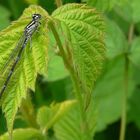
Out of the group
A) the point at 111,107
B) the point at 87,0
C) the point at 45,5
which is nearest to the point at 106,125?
the point at 111,107

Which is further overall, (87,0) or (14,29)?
(87,0)

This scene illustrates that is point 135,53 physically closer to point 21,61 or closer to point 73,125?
point 73,125

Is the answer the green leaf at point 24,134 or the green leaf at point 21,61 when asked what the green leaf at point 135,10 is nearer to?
the green leaf at point 24,134

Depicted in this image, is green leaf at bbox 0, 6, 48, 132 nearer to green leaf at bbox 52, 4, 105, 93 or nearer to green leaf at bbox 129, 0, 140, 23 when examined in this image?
green leaf at bbox 52, 4, 105, 93

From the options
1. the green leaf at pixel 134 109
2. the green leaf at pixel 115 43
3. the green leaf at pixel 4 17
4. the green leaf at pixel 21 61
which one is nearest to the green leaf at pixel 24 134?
the green leaf at pixel 21 61

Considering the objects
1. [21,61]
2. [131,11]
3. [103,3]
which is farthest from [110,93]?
[21,61]

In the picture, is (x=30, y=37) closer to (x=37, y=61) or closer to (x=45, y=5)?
(x=37, y=61)
